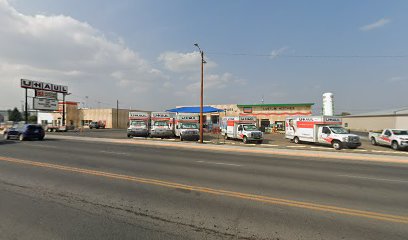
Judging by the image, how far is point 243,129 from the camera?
2606 cm

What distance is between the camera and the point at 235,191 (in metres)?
6.68

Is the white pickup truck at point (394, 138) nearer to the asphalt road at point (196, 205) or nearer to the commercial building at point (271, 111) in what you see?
the asphalt road at point (196, 205)

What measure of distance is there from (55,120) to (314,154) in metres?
72.1

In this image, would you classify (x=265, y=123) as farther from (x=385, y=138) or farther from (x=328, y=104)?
(x=385, y=138)

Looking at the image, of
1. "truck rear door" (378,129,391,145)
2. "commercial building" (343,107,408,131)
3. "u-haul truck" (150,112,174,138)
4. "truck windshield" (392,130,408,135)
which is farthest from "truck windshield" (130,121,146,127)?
"commercial building" (343,107,408,131)

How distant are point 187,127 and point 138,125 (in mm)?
6847

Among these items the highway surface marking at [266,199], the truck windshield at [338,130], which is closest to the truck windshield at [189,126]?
the truck windshield at [338,130]

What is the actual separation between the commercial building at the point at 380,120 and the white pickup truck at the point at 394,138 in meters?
26.3

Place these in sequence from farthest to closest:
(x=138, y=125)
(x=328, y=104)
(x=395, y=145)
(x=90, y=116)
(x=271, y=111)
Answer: (x=90, y=116), (x=328, y=104), (x=271, y=111), (x=138, y=125), (x=395, y=145)

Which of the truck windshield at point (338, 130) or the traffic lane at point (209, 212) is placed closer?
the traffic lane at point (209, 212)

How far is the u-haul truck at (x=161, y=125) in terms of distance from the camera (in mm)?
29484

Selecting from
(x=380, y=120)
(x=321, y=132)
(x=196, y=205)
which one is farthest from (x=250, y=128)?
(x=380, y=120)

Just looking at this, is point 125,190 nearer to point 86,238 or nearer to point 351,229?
point 86,238

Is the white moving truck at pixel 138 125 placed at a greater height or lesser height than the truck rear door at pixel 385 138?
greater
